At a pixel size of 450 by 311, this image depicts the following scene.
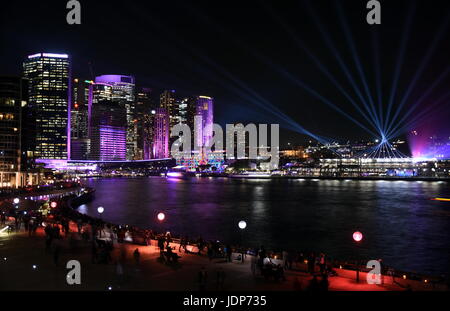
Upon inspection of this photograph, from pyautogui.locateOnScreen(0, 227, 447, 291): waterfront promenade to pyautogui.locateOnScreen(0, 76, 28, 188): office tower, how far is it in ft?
179

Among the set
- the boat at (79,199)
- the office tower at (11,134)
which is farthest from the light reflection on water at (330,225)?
the office tower at (11,134)

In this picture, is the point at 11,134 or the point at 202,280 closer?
the point at 202,280

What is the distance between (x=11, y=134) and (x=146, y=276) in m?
62.0

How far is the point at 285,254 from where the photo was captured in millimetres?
15242

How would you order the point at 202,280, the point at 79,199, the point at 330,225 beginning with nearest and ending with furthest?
the point at 202,280, the point at 330,225, the point at 79,199

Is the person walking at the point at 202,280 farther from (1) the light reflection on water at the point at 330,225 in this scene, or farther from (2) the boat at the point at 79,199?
(2) the boat at the point at 79,199

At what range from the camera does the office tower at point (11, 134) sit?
6438 centimetres

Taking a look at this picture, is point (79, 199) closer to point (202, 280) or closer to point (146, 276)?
point (146, 276)

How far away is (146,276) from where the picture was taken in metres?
12.9

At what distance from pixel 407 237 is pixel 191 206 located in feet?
100

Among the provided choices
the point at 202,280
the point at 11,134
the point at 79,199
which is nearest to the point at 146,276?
the point at 202,280

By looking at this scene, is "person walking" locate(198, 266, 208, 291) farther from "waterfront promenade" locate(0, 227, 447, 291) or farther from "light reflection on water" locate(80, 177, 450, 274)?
"light reflection on water" locate(80, 177, 450, 274)

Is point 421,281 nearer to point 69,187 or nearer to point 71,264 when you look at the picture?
point 71,264

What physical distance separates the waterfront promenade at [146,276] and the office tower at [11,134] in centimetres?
5461
